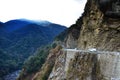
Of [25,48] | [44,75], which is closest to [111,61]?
[44,75]

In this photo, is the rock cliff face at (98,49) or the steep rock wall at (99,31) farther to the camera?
the steep rock wall at (99,31)

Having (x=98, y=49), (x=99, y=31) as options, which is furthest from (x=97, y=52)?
(x=99, y=31)

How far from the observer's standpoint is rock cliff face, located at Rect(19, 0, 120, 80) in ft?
58.6

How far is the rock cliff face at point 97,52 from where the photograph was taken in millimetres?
17859

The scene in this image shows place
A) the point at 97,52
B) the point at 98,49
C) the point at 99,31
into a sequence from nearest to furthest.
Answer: the point at 97,52
the point at 98,49
the point at 99,31

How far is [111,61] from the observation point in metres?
17.5

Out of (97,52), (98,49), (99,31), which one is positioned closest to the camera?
(97,52)

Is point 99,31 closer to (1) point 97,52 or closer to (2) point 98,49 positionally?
(2) point 98,49

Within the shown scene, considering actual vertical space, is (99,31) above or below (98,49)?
above

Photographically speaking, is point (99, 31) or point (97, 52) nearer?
point (97, 52)

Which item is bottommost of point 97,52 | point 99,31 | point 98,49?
point 97,52

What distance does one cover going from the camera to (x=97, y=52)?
18469 mm

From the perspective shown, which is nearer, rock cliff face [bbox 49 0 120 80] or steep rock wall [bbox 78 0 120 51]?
rock cliff face [bbox 49 0 120 80]

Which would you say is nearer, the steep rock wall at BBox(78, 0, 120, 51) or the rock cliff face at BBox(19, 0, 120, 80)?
the rock cliff face at BBox(19, 0, 120, 80)
